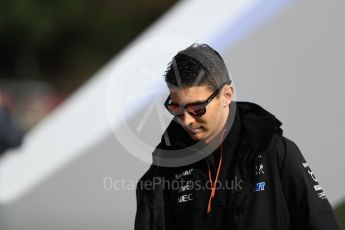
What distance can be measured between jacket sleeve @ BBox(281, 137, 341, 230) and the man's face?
0.91 ft

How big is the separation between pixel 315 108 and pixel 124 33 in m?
38.0

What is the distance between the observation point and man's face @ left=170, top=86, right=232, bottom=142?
246 centimetres

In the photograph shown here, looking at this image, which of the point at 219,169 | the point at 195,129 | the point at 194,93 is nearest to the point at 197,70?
the point at 194,93

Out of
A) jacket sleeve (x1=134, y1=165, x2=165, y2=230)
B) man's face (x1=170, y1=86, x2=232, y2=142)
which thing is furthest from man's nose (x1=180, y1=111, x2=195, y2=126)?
jacket sleeve (x1=134, y1=165, x2=165, y2=230)

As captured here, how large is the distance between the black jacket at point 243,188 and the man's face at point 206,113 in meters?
0.07

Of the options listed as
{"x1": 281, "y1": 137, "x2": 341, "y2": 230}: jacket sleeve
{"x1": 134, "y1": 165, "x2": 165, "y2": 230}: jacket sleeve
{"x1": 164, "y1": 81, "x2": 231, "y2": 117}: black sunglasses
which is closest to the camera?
{"x1": 281, "y1": 137, "x2": 341, "y2": 230}: jacket sleeve

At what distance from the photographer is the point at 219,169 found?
251cm

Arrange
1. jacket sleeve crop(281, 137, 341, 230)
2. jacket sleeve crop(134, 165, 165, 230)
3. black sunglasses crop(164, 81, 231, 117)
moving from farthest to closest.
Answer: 1. jacket sleeve crop(134, 165, 165, 230)
2. black sunglasses crop(164, 81, 231, 117)
3. jacket sleeve crop(281, 137, 341, 230)

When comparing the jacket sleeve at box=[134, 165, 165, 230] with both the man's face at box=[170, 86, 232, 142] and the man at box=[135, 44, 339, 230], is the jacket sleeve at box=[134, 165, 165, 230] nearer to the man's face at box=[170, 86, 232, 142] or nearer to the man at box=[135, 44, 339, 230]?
the man at box=[135, 44, 339, 230]

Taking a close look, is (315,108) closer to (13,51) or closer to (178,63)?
(178,63)

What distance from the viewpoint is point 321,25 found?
5.91 meters

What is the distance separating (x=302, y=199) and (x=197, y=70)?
59cm

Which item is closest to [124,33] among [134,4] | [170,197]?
[134,4]

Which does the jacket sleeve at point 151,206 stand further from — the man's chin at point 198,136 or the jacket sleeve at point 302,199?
the jacket sleeve at point 302,199
